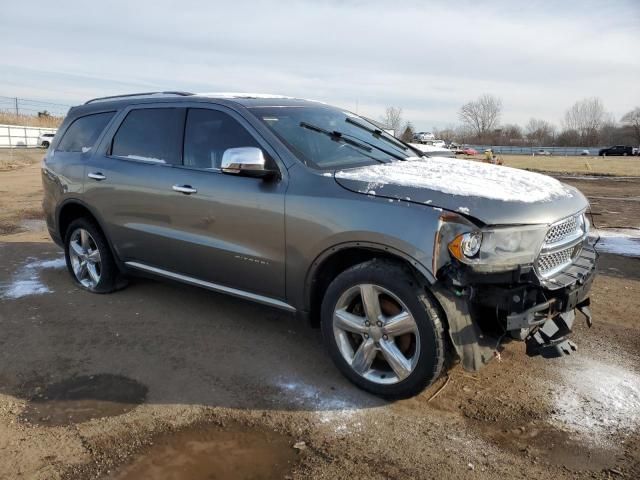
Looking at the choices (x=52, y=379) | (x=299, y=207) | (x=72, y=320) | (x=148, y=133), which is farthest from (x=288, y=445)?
(x=148, y=133)

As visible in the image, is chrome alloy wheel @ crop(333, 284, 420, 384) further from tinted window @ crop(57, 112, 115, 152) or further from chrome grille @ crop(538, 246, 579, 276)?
tinted window @ crop(57, 112, 115, 152)

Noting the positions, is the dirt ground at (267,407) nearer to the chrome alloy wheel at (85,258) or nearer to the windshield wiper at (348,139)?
the chrome alloy wheel at (85,258)

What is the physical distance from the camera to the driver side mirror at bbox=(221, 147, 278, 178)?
3.64 meters

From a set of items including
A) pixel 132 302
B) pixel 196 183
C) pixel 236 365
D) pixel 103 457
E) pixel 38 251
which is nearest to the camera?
pixel 103 457

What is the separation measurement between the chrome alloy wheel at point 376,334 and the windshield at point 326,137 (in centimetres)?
99

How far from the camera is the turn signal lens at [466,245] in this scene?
297cm

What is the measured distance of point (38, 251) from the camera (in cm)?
743

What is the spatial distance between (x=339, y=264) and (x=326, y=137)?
112 centimetres

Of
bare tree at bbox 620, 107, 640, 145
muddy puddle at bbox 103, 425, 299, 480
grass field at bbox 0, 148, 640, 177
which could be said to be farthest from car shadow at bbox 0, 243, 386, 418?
bare tree at bbox 620, 107, 640, 145

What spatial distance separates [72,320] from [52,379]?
118 cm

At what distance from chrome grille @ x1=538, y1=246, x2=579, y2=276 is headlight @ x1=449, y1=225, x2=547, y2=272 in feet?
0.63

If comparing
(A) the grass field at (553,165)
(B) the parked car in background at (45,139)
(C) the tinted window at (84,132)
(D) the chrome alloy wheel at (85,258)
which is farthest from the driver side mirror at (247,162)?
(B) the parked car in background at (45,139)

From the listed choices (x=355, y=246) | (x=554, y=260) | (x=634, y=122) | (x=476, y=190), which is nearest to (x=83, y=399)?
(x=355, y=246)

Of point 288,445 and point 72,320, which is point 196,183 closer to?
point 72,320
